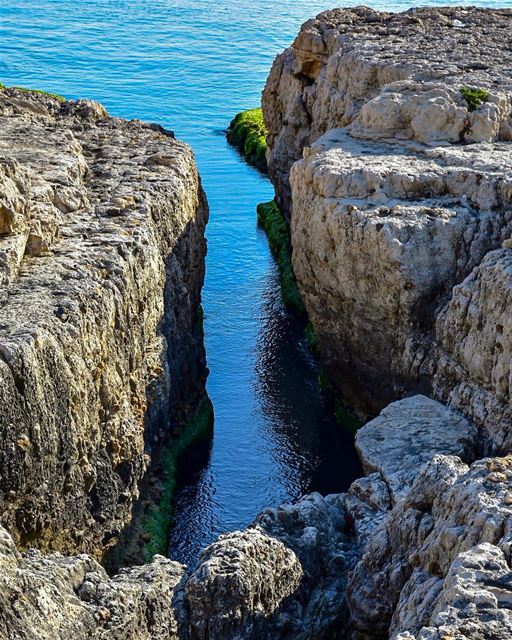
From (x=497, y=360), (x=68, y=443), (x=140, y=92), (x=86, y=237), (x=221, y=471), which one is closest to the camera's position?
(x=68, y=443)

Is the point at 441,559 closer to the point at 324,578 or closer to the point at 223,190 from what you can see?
the point at 324,578

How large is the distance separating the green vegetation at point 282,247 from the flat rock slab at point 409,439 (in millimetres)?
15730

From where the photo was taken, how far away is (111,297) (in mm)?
30172

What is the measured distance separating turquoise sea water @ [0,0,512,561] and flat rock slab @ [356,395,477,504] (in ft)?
13.3

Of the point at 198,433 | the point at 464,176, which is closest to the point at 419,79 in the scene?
the point at 464,176

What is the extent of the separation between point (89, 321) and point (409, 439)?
8.99 m

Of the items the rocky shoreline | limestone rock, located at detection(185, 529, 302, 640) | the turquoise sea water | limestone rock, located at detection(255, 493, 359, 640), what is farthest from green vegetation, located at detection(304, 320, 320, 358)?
limestone rock, located at detection(185, 529, 302, 640)

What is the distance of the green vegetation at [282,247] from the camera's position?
48359 mm

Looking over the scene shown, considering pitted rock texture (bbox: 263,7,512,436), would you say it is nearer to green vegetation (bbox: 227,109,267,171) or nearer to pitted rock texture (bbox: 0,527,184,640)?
pitted rock texture (bbox: 0,527,184,640)

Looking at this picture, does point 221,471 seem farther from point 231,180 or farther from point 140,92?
point 140,92

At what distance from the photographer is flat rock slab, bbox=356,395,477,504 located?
29.6 m

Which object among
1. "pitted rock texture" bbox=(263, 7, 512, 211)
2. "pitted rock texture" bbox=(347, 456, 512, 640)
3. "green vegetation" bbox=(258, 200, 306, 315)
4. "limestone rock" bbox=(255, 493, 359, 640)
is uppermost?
"pitted rock texture" bbox=(263, 7, 512, 211)

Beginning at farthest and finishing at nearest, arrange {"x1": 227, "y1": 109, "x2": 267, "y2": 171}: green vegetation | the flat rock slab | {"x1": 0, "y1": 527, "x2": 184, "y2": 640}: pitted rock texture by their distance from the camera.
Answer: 1. {"x1": 227, "y1": 109, "x2": 267, "y2": 171}: green vegetation
2. the flat rock slab
3. {"x1": 0, "y1": 527, "x2": 184, "y2": 640}: pitted rock texture

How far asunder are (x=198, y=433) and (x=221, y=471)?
2.04 m
